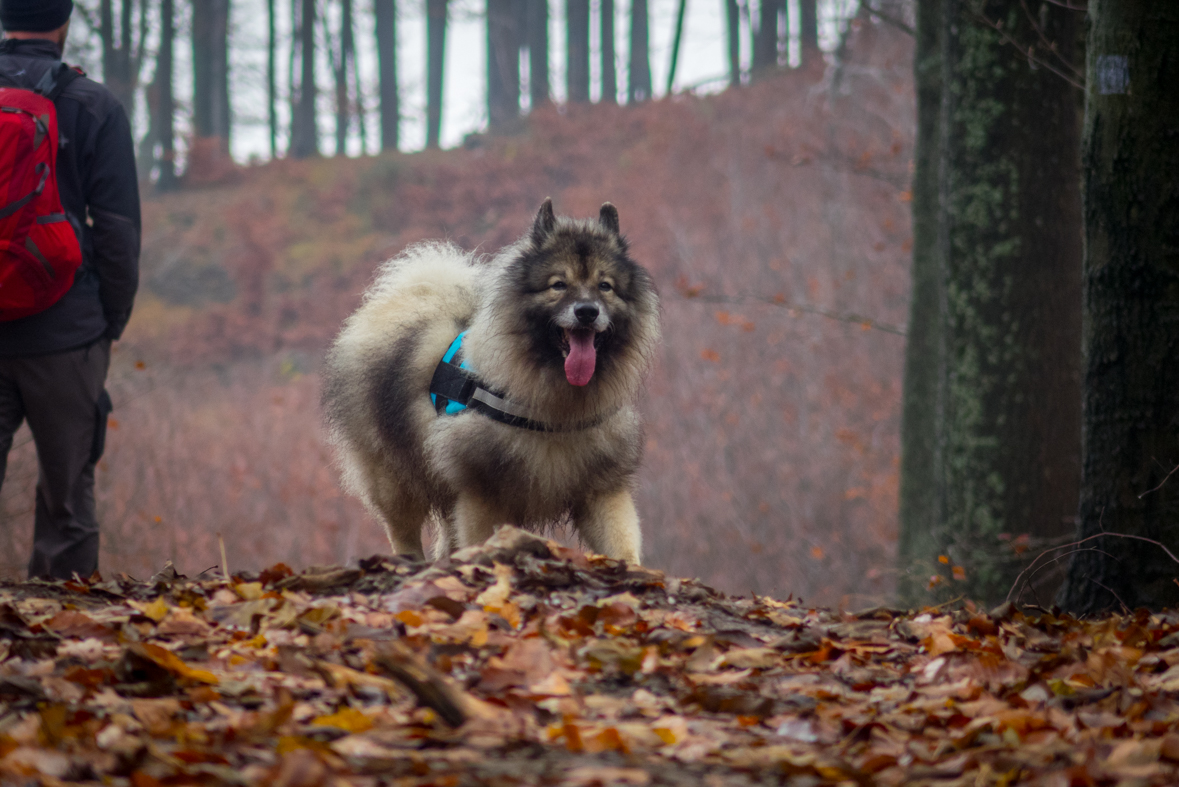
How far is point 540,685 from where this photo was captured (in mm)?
2609

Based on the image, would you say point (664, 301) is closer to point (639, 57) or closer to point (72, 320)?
point (72, 320)

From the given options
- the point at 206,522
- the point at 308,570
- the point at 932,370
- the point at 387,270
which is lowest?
the point at 206,522

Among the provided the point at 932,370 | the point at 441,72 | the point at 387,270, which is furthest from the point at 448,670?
the point at 441,72

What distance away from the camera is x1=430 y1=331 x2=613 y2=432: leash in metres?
4.47

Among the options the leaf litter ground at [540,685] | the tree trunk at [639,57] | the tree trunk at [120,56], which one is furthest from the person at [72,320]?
the tree trunk at [639,57]

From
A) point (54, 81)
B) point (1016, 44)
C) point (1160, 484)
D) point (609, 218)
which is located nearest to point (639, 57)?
point (1016, 44)

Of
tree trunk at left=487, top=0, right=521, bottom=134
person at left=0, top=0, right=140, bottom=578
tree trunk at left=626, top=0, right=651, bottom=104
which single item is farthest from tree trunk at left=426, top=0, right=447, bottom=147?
person at left=0, top=0, right=140, bottom=578

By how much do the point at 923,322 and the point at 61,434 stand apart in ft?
20.0

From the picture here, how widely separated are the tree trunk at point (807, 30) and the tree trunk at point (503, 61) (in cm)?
747

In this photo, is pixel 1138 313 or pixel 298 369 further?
pixel 298 369

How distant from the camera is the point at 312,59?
27.3m

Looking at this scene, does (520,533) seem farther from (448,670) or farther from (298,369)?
(298,369)

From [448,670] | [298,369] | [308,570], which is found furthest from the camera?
[298,369]

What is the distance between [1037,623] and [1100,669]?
745 mm
